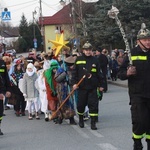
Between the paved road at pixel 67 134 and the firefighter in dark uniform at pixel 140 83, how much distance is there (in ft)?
3.99

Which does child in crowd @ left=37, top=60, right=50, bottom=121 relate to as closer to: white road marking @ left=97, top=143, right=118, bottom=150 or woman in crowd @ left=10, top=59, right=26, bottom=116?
woman in crowd @ left=10, top=59, right=26, bottom=116

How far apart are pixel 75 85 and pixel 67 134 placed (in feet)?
3.97

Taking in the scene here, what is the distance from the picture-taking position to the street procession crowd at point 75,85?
22.5ft

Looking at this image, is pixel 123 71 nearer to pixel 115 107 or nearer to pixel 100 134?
pixel 100 134

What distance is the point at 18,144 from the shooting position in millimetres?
9109

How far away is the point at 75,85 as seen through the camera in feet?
34.3

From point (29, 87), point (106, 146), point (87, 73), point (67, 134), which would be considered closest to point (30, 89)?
point (29, 87)

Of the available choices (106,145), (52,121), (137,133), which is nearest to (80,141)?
(106,145)

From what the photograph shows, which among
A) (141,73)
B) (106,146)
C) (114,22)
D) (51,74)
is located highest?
(114,22)

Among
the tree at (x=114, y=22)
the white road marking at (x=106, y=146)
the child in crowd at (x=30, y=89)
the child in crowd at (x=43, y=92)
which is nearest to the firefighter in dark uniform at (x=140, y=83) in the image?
the white road marking at (x=106, y=146)

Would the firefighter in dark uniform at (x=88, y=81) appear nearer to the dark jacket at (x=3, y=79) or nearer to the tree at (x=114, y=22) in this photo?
the dark jacket at (x=3, y=79)

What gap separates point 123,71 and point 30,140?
10.9ft

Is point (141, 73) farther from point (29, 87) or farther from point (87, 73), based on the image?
point (29, 87)

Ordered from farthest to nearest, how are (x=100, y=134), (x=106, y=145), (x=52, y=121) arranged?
(x=52, y=121), (x=100, y=134), (x=106, y=145)
